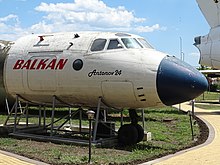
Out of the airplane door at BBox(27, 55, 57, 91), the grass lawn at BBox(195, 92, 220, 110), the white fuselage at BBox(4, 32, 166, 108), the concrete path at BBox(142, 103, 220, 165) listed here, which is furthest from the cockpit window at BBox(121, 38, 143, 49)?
the grass lawn at BBox(195, 92, 220, 110)

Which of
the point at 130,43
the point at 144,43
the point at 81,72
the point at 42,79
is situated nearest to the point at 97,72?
the point at 81,72

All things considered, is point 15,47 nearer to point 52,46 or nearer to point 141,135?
point 52,46

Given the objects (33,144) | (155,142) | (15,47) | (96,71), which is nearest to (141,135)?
(155,142)

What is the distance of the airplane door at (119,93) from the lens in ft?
38.3

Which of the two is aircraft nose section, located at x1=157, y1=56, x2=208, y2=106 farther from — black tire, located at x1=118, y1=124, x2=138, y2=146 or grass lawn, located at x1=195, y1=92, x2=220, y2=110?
grass lawn, located at x1=195, y1=92, x2=220, y2=110

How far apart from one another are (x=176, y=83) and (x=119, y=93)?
64.6 inches

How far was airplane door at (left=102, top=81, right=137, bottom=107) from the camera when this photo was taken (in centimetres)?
1166

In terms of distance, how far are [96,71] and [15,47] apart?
3496 mm

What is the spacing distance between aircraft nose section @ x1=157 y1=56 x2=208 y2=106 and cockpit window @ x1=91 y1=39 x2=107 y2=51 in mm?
1968

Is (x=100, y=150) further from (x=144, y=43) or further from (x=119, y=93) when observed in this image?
(x=144, y=43)

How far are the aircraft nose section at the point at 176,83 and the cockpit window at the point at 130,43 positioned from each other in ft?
3.72

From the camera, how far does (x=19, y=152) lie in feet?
35.0

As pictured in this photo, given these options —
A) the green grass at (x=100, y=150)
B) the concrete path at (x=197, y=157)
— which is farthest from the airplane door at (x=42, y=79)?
the concrete path at (x=197, y=157)

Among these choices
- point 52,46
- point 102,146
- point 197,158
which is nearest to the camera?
point 197,158
